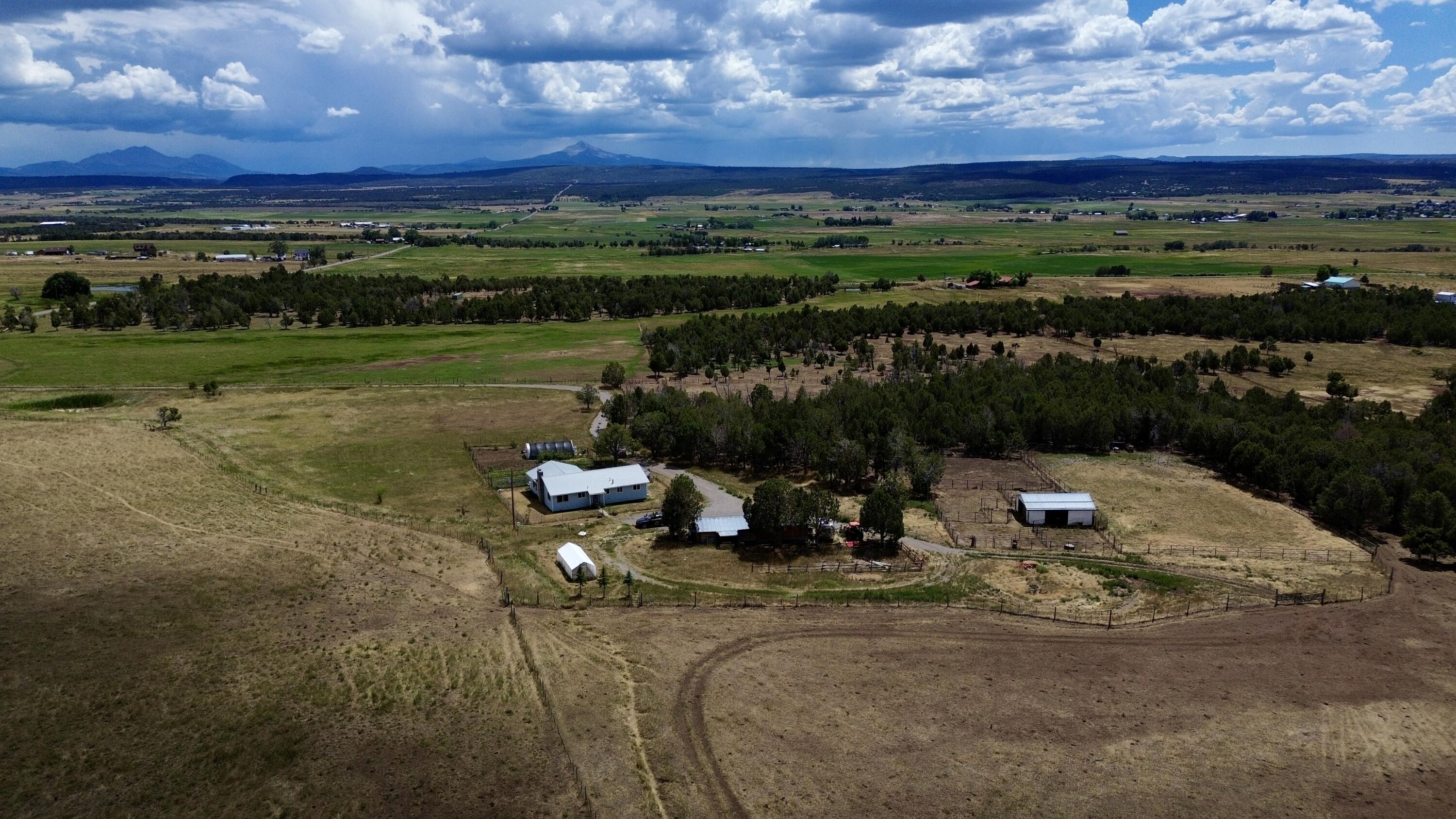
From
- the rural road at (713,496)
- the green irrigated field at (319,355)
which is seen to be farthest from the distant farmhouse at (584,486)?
the green irrigated field at (319,355)

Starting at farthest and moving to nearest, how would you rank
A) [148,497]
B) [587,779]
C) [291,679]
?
[148,497]
[291,679]
[587,779]

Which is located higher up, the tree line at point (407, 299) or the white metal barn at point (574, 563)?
the tree line at point (407, 299)

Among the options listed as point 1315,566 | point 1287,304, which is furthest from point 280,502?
point 1287,304

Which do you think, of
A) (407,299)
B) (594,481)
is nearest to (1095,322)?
(594,481)

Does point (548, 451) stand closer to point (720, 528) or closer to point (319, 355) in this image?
point (720, 528)

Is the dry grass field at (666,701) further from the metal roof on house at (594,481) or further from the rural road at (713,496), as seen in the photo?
the metal roof on house at (594,481)

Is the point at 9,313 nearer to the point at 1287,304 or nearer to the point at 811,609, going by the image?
the point at 811,609

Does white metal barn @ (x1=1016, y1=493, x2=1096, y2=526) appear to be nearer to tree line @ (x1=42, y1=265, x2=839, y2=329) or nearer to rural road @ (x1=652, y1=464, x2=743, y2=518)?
rural road @ (x1=652, y1=464, x2=743, y2=518)
